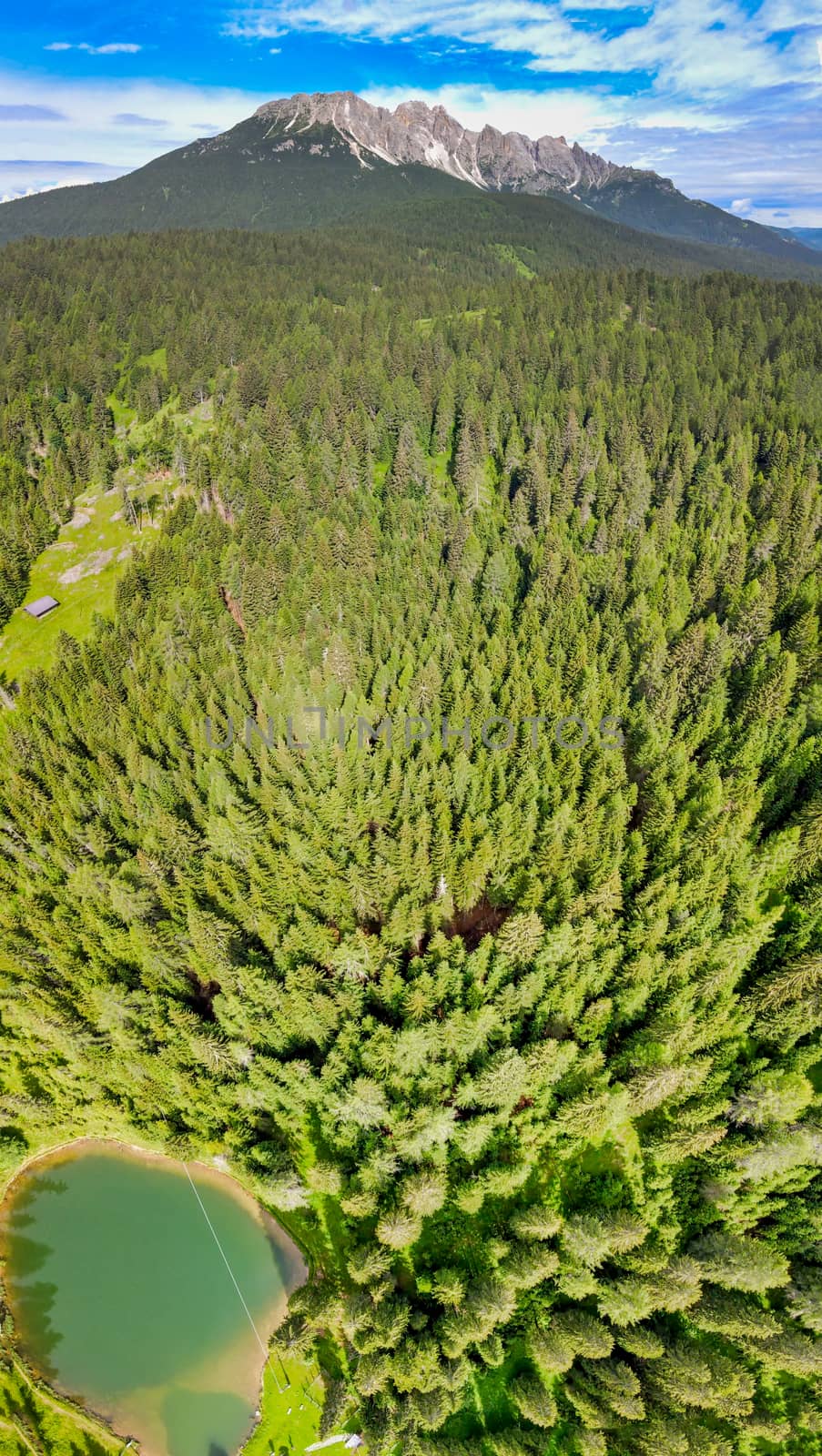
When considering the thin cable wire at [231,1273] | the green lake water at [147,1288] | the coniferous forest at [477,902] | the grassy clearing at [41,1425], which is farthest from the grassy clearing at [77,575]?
the grassy clearing at [41,1425]

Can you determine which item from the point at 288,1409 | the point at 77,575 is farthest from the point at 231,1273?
the point at 77,575

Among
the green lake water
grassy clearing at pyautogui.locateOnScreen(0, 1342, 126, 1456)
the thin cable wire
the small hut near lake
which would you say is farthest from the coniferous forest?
grassy clearing at pyautogui.locateOnScreen(0, 1342, 126, 1456)

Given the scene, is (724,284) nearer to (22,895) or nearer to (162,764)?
(162,764)

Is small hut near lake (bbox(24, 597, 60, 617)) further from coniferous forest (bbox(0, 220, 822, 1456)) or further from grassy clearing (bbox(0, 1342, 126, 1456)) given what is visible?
grassy clearing (bbox(0, 1342, 126, 1456))

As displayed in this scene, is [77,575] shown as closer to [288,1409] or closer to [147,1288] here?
[147,1288]

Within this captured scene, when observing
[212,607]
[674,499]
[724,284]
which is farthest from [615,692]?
[724,284]
